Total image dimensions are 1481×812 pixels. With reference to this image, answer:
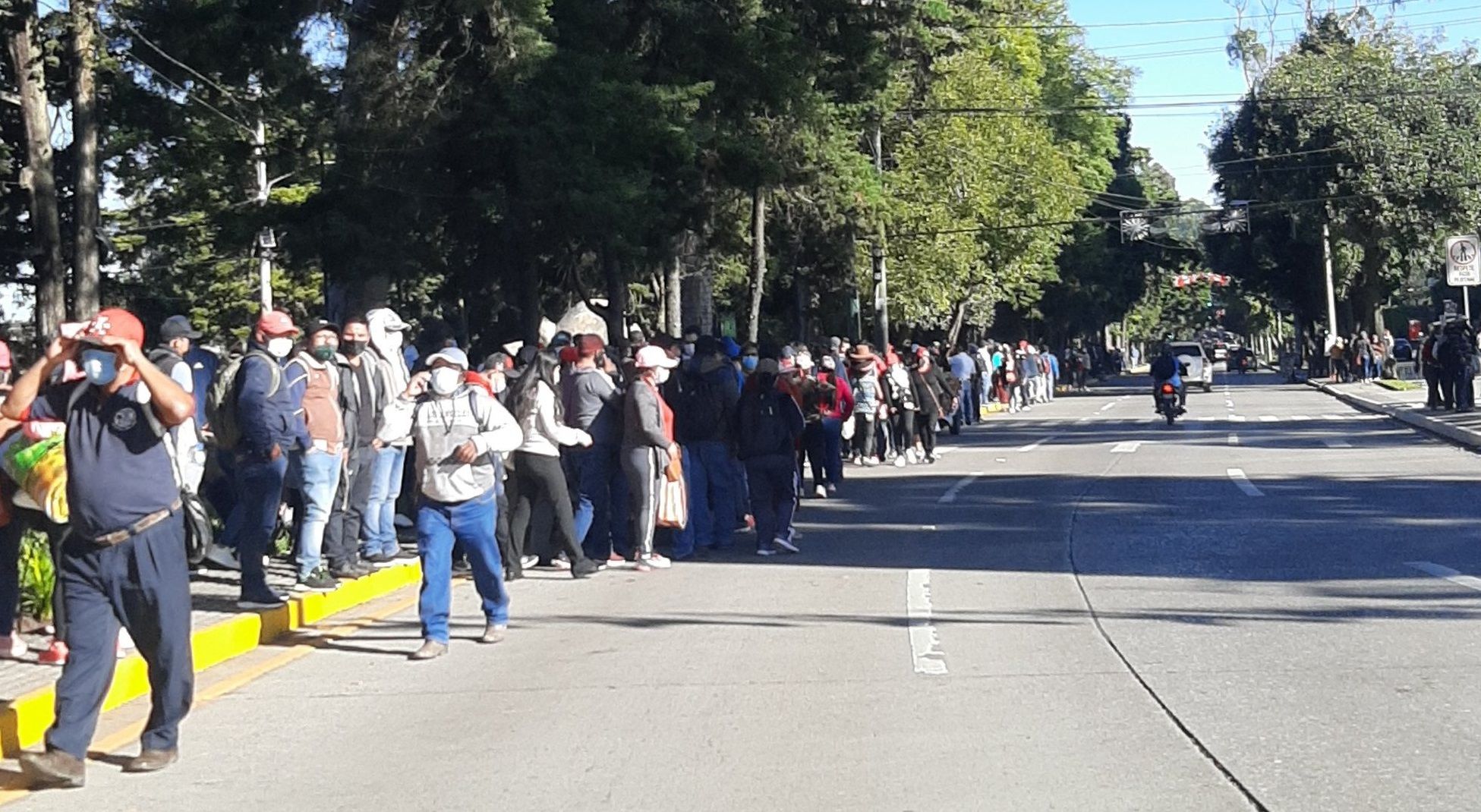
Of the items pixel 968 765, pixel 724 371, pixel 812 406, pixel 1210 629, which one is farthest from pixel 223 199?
pixel 968 765

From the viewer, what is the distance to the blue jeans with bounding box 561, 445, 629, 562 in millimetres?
15531

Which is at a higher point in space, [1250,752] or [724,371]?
[724,371]

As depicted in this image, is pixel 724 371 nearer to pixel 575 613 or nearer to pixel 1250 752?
pixel 575 613

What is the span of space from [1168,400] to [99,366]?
31.1m

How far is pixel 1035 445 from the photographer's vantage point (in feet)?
104

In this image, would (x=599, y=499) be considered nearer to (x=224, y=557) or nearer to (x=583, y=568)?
(x=583, y=568)

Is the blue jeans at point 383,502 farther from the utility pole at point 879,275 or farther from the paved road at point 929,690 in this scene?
the utility pole at point 879,275

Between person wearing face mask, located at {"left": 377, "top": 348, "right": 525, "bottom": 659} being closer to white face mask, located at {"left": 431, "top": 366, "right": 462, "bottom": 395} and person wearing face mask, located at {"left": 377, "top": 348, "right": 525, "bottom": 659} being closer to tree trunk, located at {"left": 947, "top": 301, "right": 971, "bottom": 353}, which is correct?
white face mask, located at {"left": 431, "top": 366, "right": 462, "bottom": 395}

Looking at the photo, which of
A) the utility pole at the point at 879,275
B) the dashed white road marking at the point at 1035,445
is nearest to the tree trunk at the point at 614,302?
the dashed white road marking at the point at 1035,445

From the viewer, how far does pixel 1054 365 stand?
63156mm

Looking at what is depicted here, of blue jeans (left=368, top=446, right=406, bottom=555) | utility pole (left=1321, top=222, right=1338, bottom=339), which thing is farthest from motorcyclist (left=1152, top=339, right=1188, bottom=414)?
utility pole (left=1321, top=222, right=1338, bottom=339)

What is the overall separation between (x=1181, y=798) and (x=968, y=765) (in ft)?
3.16

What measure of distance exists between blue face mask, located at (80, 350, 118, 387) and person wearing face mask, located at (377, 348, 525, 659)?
3.57 meters

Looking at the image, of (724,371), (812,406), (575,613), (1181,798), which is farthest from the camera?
(812,406)
